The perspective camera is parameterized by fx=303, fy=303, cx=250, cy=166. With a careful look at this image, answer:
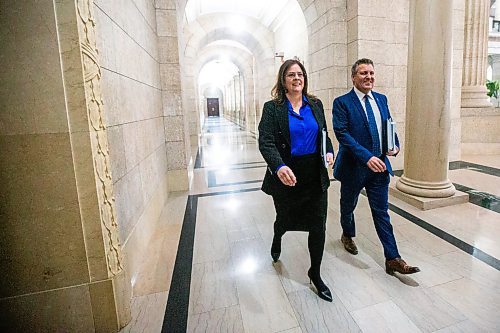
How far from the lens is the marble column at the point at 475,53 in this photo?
692 centimetres

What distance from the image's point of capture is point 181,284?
2391 millimetres

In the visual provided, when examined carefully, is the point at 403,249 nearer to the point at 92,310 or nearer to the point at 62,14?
the point at 92,310

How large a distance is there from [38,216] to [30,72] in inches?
30.1

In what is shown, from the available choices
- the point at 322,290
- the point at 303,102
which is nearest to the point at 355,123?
the point at 303,102

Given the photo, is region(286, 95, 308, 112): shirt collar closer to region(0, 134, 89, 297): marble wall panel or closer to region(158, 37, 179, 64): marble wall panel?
region(0, 134, 89, 297): marble wall panel

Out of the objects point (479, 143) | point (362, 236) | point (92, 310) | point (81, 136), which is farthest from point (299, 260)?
point (479, 143)

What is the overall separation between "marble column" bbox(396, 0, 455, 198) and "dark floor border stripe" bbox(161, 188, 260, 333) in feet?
9.73

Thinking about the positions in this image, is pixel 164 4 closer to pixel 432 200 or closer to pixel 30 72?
pixel 30 72

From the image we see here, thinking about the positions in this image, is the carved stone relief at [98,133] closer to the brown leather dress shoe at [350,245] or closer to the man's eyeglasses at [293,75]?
the man's eyeglasses at [293,75]

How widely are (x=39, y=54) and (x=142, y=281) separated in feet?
5.80

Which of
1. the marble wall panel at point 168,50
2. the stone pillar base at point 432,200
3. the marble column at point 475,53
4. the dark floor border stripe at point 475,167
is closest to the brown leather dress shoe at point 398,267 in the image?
the stone pillar base at point 432,200

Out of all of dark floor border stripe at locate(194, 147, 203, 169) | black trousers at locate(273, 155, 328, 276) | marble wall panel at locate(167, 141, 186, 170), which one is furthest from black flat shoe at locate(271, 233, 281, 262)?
dark floor border stripe at locate(194, 147, 203, 169)

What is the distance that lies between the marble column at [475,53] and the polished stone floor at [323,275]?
14.6ft

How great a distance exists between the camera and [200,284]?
2.38 metres
